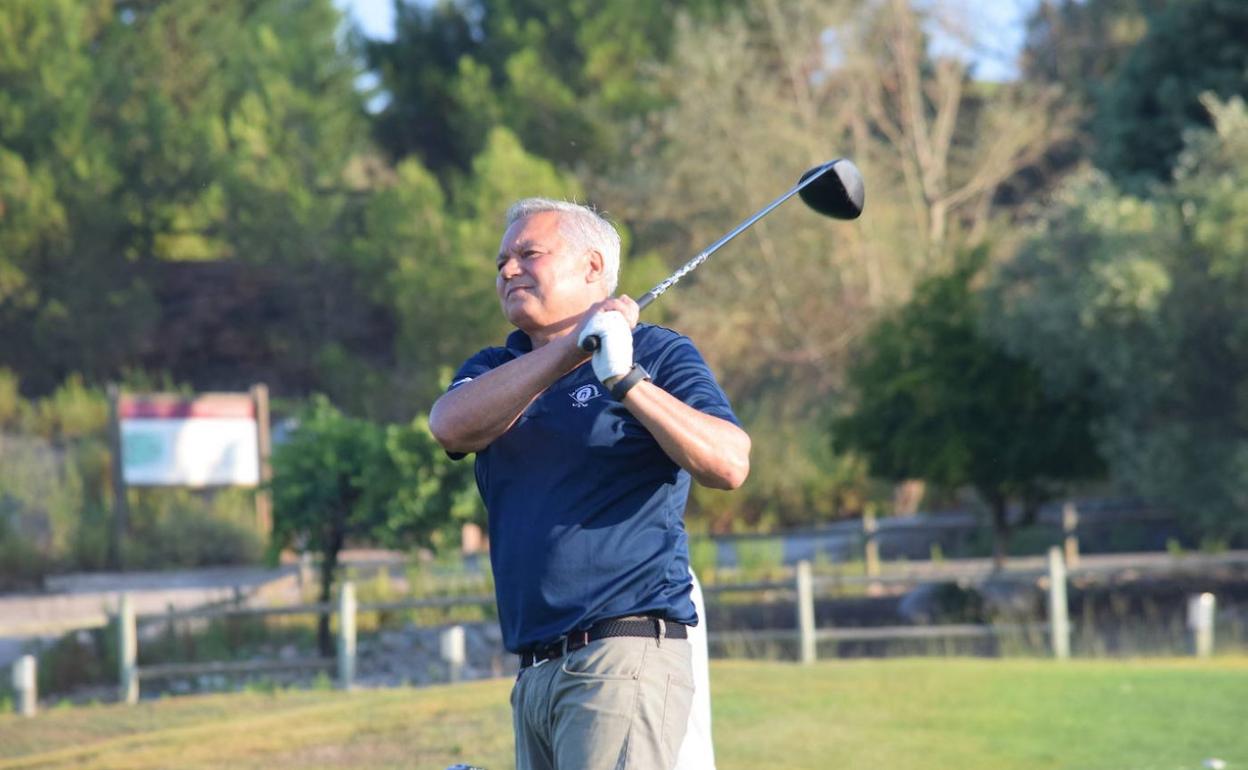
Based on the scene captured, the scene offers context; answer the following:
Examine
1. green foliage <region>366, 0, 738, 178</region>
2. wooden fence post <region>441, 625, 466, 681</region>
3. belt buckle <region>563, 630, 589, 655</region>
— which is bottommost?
wooden fence post <region>441, 625, 466, 681</region>

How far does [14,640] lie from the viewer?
18.5 meters

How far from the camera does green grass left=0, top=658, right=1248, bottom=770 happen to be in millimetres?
9461

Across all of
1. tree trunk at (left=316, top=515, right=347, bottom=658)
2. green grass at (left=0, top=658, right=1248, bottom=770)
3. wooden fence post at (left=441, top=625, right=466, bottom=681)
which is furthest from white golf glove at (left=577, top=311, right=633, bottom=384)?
tree trunk at (left=316, top=515, right=347, bottom=658)

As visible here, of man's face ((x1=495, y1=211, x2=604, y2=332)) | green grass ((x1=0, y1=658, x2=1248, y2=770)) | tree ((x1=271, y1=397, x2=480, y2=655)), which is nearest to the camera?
man's face ((x1=495, y1=211, x2=604, y2=332))

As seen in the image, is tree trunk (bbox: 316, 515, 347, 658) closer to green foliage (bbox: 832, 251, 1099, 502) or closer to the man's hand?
green foliage (bbox: 832, 251, 1099, 502)

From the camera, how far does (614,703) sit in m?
3.50

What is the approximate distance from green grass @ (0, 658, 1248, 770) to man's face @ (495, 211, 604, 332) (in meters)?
5.63

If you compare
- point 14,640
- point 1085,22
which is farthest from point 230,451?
point 1085,22

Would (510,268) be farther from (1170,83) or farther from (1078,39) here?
(1078,39)

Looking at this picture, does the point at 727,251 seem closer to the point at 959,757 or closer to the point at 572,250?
the point at 959,757

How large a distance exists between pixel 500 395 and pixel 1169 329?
16756 millimetres

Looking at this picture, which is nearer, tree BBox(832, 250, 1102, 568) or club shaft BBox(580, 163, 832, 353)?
club shaft BBox(580, 163, 832, 353)

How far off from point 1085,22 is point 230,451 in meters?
25.9

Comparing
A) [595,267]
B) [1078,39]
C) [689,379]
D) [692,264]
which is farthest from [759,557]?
[1078,39]
